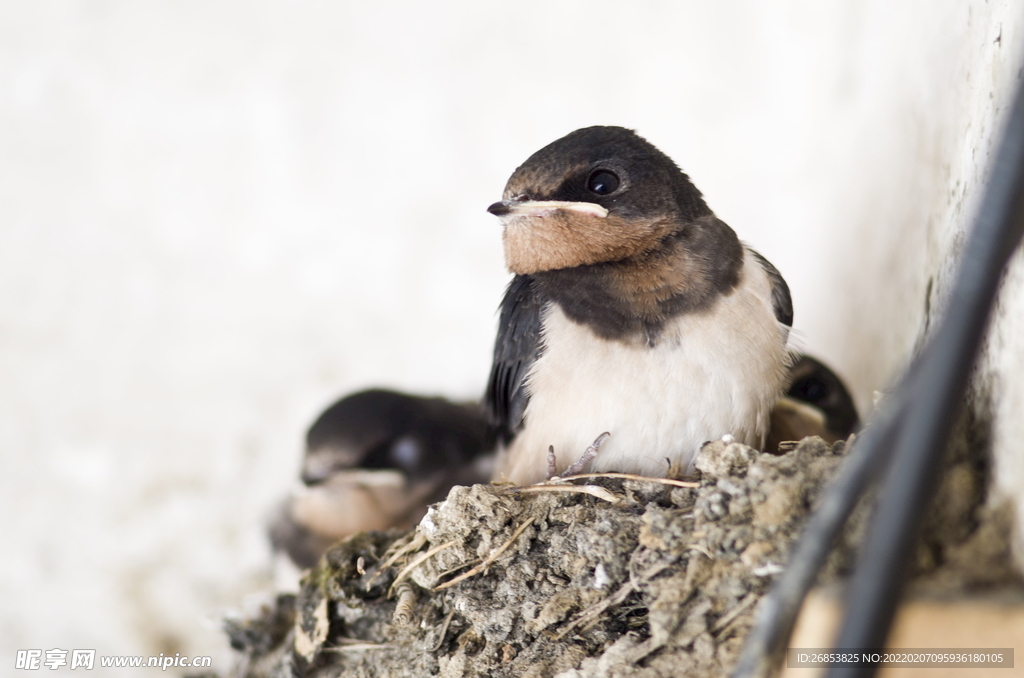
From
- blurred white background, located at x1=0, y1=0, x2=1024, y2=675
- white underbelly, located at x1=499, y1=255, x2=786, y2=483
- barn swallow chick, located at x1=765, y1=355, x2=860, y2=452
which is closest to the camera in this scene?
white underbelly, located at x1=499, y1=255, x2=786, y2=483

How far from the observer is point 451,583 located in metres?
1.29

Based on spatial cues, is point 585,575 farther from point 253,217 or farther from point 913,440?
point 253,217

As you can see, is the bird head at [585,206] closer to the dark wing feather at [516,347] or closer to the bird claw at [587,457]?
the dark wing feather at [516,347]

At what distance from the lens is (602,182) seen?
1435 mm

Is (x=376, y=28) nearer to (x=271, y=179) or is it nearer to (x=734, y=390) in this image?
(x=271, y=179)

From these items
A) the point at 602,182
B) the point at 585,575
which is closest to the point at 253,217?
the point at 602,182

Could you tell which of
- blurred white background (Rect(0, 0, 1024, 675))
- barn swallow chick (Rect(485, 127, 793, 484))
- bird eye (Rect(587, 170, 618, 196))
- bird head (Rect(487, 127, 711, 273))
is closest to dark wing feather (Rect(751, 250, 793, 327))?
barn swallow chick (Rect(485, 127, 793, 484))

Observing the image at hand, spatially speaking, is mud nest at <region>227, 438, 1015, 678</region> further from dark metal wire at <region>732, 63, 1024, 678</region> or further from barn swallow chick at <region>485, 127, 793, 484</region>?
dark metal wire at <region>732, 63, 1024, 678</region>

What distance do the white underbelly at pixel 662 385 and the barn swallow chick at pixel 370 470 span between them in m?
0.74

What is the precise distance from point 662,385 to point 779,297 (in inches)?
14.7

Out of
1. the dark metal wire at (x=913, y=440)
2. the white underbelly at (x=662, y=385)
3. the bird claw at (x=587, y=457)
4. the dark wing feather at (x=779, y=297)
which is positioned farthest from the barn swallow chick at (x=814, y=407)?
the dark metal wire at (x=913, y=440)

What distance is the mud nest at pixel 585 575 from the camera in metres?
1.06

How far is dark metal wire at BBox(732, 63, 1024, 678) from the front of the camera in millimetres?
A: 639

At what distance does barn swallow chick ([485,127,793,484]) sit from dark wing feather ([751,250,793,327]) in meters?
0.05
